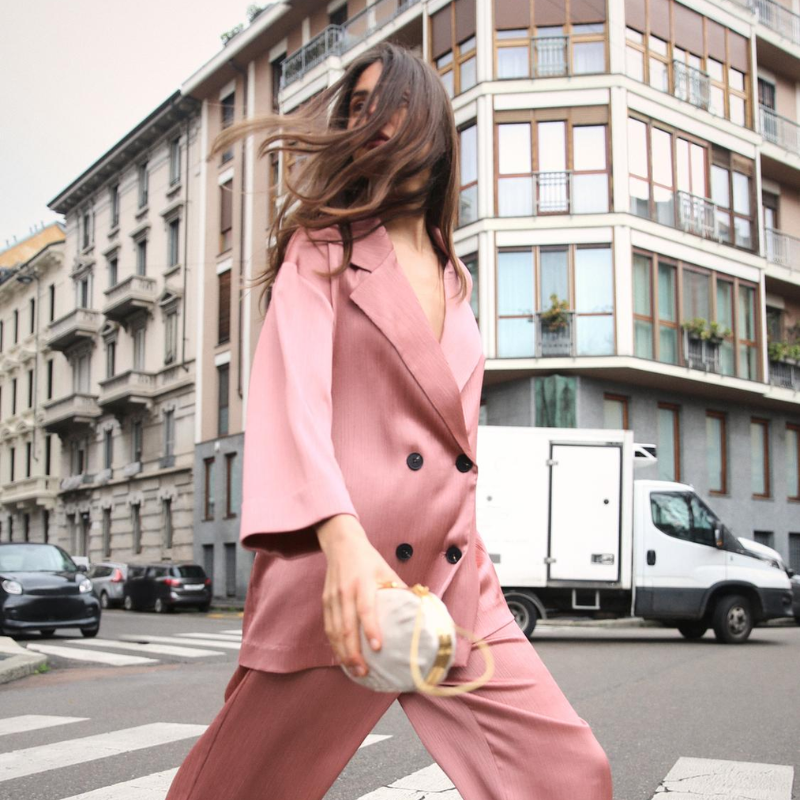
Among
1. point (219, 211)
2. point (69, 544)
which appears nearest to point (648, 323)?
point (219, 211)

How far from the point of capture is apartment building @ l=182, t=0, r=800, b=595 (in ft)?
81.0

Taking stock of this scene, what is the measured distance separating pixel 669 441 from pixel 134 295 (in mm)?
20588

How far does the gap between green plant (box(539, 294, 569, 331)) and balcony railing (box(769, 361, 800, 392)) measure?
7.59 m

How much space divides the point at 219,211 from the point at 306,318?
118ft

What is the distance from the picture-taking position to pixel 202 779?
6.12 feet

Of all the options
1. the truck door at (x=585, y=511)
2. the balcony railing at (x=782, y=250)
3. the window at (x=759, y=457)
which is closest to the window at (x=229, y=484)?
the window at (x=759, y=457)

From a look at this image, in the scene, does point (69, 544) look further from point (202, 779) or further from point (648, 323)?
point (202, 779)

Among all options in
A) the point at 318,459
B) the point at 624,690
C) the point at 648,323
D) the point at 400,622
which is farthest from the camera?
the point at 648,323

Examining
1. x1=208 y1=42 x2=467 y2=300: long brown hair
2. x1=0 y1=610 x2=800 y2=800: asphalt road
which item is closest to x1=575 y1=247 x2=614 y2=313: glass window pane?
x1=0 y1=610 x2=800 y2=800: asphalt road

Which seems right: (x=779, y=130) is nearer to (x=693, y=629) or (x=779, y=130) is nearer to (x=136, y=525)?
(x=693, y=629)

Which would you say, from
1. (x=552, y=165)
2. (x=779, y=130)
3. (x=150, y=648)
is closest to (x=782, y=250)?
(x=779, y=130)

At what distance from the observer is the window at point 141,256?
41.0 m

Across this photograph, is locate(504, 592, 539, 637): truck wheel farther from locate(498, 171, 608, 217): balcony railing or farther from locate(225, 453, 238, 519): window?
locate(225, 453, 238, 519): window

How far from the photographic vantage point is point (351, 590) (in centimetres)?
136
